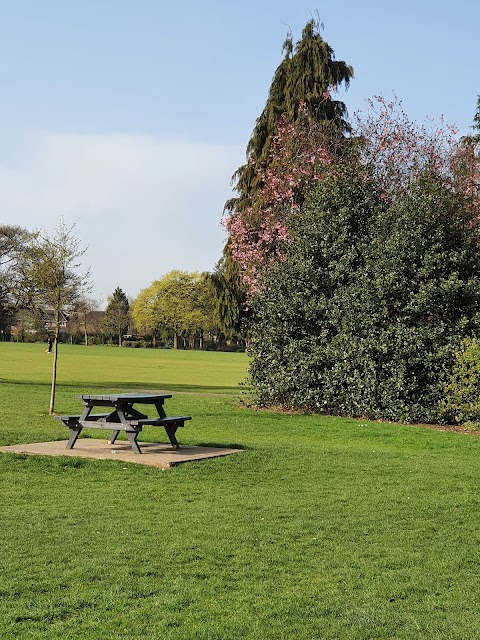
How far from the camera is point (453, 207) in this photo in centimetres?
2244

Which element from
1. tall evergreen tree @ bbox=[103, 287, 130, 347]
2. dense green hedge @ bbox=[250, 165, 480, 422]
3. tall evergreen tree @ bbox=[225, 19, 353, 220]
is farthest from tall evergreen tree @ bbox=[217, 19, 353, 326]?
tall evergreen tree @ bbox=[103, 287, 130, 347]

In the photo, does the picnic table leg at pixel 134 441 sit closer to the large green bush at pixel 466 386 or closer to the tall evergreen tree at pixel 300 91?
A: the large green bush at pixel 466 386

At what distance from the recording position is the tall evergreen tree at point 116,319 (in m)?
128

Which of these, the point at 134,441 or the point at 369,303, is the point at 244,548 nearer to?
the point at 134,441

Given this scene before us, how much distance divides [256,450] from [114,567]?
748 cm

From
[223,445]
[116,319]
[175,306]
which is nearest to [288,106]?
[223,445]

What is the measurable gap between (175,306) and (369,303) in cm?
10093

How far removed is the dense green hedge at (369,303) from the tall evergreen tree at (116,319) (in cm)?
10216

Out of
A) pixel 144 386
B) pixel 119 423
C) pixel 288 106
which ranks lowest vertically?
pixel 144 386

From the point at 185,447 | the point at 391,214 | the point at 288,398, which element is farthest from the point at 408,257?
the point at 185,447

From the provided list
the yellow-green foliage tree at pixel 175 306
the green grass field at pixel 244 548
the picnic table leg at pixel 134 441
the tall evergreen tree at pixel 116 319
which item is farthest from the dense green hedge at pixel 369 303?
the tall evergreen tree at pixel 116 319

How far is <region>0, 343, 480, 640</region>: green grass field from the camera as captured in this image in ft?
17.1

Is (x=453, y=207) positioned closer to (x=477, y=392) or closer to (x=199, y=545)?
(x=477, y=392)

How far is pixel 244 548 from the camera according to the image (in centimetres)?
711
